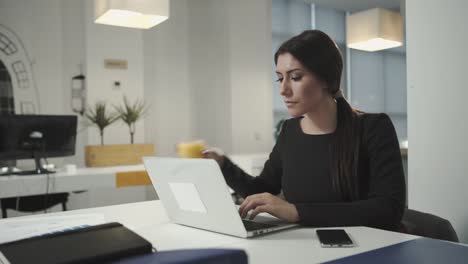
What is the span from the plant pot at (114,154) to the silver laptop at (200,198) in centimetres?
263

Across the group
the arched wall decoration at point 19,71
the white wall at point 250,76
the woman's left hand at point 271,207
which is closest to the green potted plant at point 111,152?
the arched wall decoration at point 19,71

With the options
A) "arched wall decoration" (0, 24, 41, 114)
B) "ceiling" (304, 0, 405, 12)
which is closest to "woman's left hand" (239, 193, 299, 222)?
"arched wall decoration" (0, 24, 41, 114)

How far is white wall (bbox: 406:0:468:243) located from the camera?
1.71 meters

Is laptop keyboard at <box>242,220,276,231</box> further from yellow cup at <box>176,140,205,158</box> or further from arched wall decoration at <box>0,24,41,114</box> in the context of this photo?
arched wall decoration at <box>0,24,41,114</box>

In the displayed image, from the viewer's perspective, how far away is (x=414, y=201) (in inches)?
75.7

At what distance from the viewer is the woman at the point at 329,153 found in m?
1.19

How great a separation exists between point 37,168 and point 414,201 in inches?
104

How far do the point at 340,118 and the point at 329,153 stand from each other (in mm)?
124

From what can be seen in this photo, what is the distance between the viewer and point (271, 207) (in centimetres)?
116

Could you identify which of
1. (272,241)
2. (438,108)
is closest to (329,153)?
(272,241)

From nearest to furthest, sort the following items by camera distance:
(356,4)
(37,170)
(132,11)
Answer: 1. (132,11)
2. (37,170)
3. (356,4)

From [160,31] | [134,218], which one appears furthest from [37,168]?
[160,31]

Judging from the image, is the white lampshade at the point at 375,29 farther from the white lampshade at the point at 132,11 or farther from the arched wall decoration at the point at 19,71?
the arched wall decoration at the point at 19,71

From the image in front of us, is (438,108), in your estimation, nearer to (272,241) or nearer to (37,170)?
(272,241)
